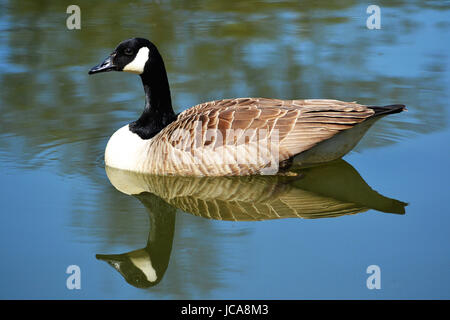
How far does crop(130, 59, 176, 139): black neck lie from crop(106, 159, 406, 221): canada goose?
54 centimetres

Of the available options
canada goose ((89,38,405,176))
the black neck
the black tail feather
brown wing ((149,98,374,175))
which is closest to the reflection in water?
canada goose ((89,38,405,176))

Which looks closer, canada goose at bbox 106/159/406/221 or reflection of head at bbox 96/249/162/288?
reflection of head at bbox 96/249/162/288

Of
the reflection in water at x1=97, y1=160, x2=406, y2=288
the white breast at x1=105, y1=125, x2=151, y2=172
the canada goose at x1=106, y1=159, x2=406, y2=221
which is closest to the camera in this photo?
the reflection in water at x1=97, y1=160, x2=406, y2=288

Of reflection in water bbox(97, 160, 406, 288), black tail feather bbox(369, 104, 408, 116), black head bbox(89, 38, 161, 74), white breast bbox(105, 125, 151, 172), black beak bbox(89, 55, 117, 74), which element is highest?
black head bbox(89, 38, 161, 74)

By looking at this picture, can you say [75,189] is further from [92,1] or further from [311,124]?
[92,1]

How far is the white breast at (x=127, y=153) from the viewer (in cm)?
850

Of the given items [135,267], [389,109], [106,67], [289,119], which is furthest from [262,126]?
[135,267]

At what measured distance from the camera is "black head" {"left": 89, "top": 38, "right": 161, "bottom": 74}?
8.42 m

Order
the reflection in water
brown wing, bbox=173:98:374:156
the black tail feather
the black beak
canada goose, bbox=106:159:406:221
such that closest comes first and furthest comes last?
the reflection in water → canada goose, bbox=106:159:406:221 → the black tail feather → brown wing, bbox=173:98:374:156 → the black beak

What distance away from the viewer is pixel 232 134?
798 centimetres

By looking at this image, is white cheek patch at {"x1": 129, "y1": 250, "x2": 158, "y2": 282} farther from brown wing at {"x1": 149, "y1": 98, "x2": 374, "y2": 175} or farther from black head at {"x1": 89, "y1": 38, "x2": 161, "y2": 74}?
black head at {"x1": 89, "y1": 38, "x2": 161, "y2": 74}

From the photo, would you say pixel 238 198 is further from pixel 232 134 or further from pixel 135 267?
pixel 135 267

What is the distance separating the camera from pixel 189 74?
1113 cm

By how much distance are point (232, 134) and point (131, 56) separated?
1.50 meters
